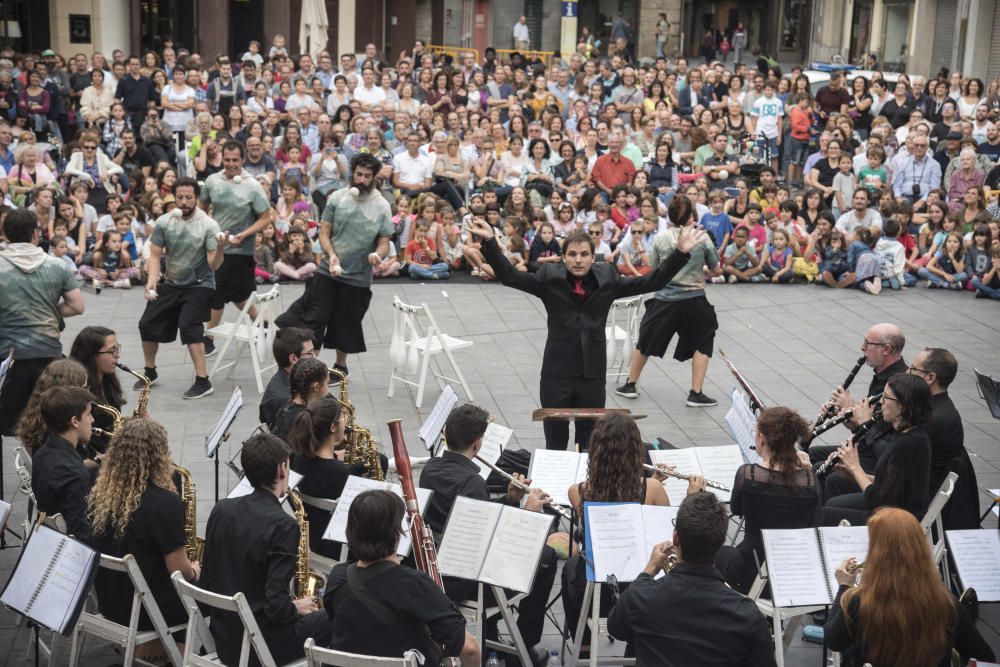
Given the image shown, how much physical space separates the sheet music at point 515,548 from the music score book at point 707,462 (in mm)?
1372

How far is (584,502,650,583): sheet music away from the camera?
5.17m

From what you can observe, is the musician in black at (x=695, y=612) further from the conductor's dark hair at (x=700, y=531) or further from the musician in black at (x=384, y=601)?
the musician in black at (x=384, y=601)

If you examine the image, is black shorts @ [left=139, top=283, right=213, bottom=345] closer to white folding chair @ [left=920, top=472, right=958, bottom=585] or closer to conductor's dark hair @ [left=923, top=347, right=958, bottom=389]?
conductor's dark hair @ [left=923, top=347, right=958, bottom=389]

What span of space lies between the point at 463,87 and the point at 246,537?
15.6 metres

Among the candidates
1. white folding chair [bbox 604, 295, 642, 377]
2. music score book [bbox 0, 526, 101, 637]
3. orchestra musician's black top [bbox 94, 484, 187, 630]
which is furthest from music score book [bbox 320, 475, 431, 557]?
white folding chair [bbox 604, 295, 642, 377]

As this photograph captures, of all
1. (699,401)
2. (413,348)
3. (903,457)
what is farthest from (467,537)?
(699,401)

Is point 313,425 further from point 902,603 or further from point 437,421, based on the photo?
point 902,603

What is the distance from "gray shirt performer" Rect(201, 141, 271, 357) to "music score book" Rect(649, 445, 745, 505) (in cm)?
487

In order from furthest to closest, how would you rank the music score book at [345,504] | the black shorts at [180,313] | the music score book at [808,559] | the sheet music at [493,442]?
the black shorts at [180,313] < the sheet music at [493,442] < the music score book at [345,504] < the music score book at [808,559]

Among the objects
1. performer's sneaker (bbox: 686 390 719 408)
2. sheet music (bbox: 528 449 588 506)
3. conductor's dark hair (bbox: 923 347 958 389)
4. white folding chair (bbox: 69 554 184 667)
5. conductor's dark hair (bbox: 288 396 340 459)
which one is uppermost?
conductor's dark hair (bbox: 923 347 958 389)

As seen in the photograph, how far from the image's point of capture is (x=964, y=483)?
6641 mm

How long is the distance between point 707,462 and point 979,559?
1.65 meters

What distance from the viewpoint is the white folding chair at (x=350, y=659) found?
14.3 ft

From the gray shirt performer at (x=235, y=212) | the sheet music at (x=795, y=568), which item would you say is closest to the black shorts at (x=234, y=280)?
the gray shirt performer at (x=235, y=212)
